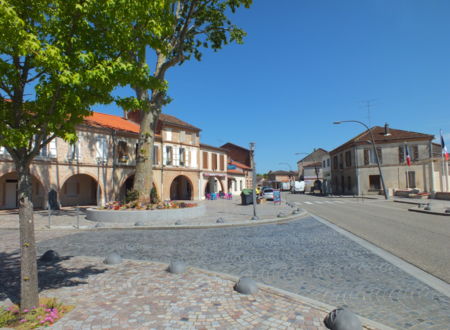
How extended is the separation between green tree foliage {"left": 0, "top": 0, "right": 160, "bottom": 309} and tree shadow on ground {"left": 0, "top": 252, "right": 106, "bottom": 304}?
1.07 m

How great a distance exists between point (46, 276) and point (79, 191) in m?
19.7

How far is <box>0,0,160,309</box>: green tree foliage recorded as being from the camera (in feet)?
10.5

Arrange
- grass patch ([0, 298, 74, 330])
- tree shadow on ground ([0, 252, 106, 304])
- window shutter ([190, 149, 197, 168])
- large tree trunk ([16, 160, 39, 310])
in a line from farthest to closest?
window shutter ([190, 149, 197, 168])
tree shadow on ground ([0, 252, 106, 304])
large tree trunk ([16, 160, 39, 310])
grass patch ([0, 298, 74, 330])

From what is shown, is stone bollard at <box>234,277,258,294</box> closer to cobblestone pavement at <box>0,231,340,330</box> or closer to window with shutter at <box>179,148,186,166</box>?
cobblestone pavement at <box>0,231,340,330</box>

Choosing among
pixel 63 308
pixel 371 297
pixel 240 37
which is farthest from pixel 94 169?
pixel 371 297

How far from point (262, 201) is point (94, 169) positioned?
13893 millimetres

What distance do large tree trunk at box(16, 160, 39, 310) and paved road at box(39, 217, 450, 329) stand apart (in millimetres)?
2975

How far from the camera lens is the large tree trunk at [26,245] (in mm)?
3340

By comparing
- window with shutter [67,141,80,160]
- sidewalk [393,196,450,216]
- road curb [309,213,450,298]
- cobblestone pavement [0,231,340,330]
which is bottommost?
sidewalk [393,196,450,216]

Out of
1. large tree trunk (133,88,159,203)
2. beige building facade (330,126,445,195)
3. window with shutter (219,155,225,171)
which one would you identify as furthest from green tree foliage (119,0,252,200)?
beige building facade (330,126,445,195)

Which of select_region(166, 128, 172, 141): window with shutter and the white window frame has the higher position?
select_region(166, 128, 172, 141): window with shutter

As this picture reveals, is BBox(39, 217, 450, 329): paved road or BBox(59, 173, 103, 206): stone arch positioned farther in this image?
BBox(59, 173, 103, 206): stone arch

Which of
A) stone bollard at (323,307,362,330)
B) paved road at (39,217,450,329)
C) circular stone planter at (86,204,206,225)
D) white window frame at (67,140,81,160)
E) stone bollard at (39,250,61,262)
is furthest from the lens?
white window frame at (67,140,81,160)

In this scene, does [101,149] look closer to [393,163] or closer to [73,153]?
[73,153]
